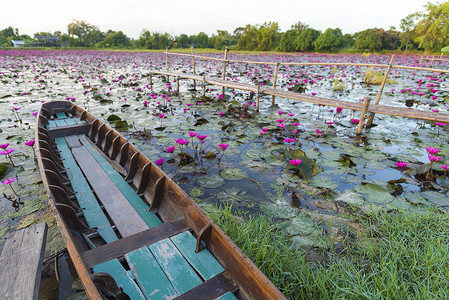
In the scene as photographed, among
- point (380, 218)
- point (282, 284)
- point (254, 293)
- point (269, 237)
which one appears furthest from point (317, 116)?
point (254, 293)

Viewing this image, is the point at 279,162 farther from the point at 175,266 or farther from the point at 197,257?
the point at 175,266

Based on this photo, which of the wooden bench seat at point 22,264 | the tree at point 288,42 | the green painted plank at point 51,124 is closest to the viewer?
the wooden bench seat at point 22,264

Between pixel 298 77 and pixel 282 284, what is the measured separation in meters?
10.7

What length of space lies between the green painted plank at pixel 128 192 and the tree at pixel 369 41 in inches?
1643

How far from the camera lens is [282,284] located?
167 cm

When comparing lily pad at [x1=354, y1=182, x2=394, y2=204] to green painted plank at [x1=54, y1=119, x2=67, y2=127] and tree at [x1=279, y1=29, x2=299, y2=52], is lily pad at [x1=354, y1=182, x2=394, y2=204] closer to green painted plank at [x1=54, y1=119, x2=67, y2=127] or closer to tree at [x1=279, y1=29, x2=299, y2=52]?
green painted plank at [x1=54, y1=119, x2=67, y2=127]

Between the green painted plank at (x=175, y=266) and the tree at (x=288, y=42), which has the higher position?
the tree at (x=288, y=42)

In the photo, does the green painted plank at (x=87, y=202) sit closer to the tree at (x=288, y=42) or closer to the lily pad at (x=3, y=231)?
the lily pad at (x=3, y=231)

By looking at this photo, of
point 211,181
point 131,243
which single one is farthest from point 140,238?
point 211,181

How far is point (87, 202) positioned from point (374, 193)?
3.19 m

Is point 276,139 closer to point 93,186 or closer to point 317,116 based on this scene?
point 317,116

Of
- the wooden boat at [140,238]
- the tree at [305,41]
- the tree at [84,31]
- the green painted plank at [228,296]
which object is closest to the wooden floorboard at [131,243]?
the wooden boat at [140,238]

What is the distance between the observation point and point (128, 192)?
99.8 inches

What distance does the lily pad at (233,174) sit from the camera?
122 inches
